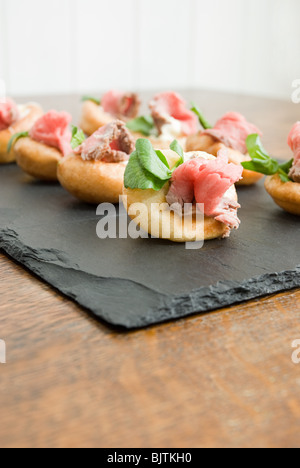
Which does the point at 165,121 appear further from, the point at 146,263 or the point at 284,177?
the point at 146,263

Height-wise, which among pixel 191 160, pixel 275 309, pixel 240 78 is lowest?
pixel 240 78

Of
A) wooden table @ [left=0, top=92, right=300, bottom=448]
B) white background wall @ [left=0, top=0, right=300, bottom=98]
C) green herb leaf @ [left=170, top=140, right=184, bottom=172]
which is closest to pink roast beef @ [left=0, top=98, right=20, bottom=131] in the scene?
green herb leaf @ [left=170, top=140, right=184, bottom=172]

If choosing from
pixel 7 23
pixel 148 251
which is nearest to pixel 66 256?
pixel 148 251

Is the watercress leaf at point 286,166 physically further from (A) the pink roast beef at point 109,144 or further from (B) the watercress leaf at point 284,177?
(A) the pink roast beef at point 109,144

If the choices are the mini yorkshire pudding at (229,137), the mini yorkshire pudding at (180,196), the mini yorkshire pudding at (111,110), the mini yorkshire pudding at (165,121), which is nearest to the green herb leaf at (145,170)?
the mini yorkshire pudding at (180,196)

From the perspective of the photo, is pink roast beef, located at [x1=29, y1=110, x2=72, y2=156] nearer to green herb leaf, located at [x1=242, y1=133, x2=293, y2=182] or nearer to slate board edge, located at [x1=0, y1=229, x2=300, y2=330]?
green herb leaf, located at [x1=242, y1=133, x2=293, y2=182]

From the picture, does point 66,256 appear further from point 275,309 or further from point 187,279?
Answer: point 275,309
